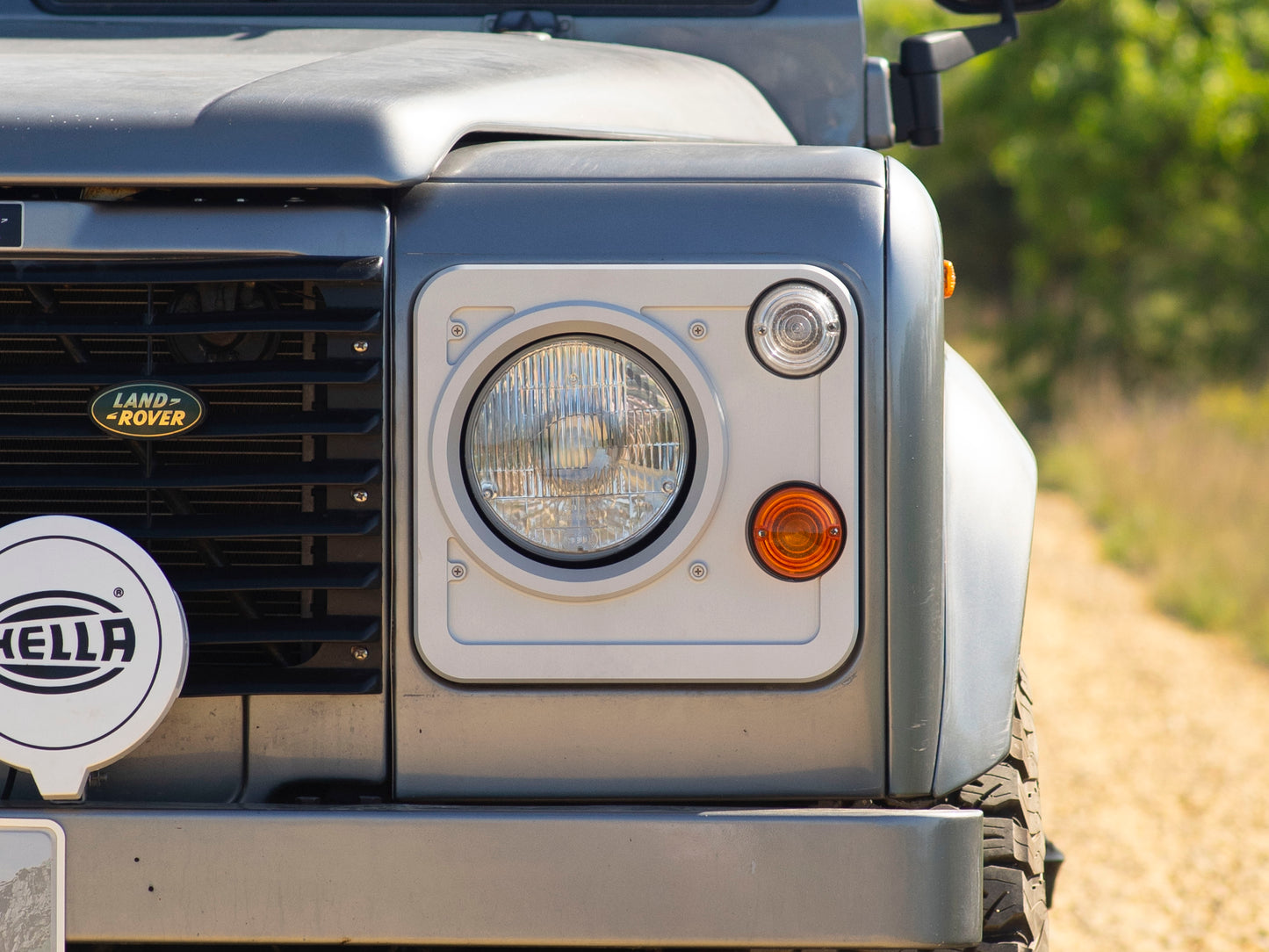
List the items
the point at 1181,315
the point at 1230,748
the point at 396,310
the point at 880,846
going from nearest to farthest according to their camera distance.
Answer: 1. the point at 880,846
2. the point at 396,310
3. the point at 1230,748
4. the point at 1181,315

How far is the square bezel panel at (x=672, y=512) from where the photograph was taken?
4.99ft

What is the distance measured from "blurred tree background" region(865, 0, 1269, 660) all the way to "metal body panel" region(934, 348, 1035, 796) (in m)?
6.41

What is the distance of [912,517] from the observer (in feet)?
5.06

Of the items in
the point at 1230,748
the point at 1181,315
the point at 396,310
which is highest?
the point at 1181,315

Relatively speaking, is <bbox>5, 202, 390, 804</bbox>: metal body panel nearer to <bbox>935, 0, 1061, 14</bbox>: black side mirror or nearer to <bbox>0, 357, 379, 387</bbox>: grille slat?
<bbox>0, 357, 379, 387</bbox>: grille slat

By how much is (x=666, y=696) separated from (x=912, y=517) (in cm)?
36

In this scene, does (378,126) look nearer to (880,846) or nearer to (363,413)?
(363,413)

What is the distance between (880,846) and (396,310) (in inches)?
32.6

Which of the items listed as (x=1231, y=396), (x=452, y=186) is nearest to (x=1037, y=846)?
(x=452, y=186)

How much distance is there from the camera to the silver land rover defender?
1.47 m

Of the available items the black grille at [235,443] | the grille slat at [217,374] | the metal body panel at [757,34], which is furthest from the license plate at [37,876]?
the metal body panel at [757,34]

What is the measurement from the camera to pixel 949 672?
1607 millimetres

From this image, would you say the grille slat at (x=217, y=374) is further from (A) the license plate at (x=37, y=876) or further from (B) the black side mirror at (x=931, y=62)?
(B) the black side mirror at (x=931, y=62)

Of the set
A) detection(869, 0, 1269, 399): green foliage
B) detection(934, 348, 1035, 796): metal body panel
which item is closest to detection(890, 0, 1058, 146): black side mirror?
detection(934, 348, 1035, 796): metal body panel
